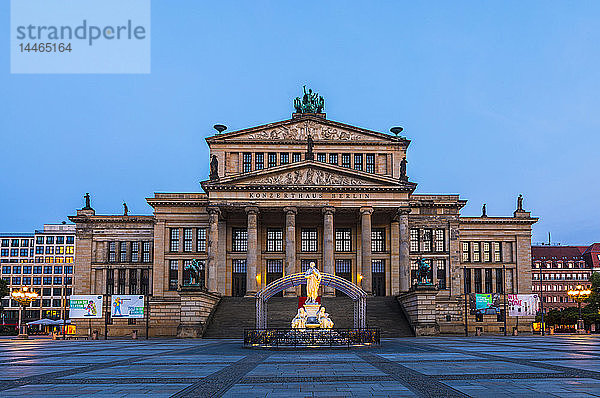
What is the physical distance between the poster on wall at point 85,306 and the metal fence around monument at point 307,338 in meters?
24.5

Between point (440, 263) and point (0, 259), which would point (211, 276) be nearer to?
point (440, 263)

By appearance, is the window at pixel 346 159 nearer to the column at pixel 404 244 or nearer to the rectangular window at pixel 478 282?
the column at pixel 404 244

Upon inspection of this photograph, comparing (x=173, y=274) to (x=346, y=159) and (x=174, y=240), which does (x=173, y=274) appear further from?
(x=346, y=159)

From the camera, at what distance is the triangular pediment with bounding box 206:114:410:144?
77.6 meters

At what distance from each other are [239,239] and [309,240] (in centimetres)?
871

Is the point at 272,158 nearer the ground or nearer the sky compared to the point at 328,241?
nearer the sky

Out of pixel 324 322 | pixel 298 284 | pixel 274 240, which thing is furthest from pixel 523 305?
pixel 274 240

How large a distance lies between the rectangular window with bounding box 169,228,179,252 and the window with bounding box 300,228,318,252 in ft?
50.7

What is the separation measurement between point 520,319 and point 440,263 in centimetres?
1146

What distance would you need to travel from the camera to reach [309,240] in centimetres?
7762

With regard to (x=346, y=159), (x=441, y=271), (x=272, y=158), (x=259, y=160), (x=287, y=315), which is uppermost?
(x=272, y=158)

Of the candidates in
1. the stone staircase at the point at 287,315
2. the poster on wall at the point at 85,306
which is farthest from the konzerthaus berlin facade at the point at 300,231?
the poster on wall at the point at 85,306

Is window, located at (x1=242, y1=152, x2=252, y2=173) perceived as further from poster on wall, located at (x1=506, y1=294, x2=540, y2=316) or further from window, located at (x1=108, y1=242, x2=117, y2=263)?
poster on wall, located at (x1=506, y1=294, x2=540, y2=316)

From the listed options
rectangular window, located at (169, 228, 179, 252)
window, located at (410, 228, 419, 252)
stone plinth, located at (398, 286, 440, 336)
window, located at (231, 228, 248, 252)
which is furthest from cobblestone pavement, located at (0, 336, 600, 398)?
window, located at (410, 228, 419, 252)
